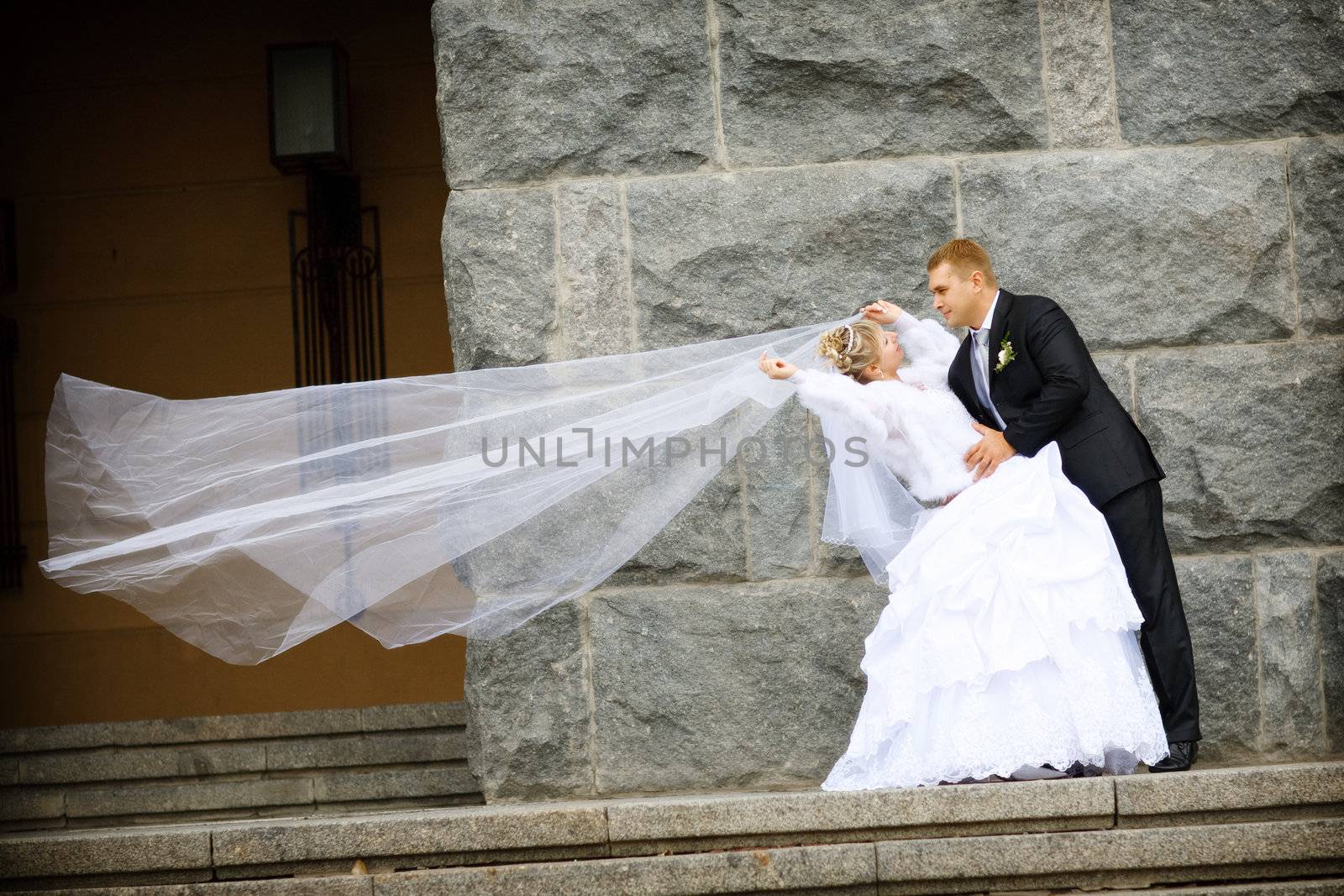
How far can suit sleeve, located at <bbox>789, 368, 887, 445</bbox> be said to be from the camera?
4172 millimetres

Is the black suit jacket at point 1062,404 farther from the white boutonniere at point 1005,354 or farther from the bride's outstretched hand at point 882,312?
the bride's outstretched hand at point 882,312

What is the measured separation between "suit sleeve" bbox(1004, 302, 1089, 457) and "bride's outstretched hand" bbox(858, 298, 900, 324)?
0.53 meters

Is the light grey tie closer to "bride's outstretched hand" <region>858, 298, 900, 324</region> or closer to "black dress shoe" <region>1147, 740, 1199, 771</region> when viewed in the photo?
"bride's outstretched hand" <region>858, 298, 900, 324</region>

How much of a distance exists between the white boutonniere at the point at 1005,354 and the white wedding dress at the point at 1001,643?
298 millimetres

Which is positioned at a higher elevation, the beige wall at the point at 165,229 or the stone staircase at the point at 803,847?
the beige wall at the point at 165,229

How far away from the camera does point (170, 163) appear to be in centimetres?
738

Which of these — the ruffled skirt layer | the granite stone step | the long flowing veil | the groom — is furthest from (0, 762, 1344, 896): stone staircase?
the granite stone step

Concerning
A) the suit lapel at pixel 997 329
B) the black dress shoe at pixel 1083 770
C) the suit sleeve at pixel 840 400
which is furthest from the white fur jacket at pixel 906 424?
the black dress shoe at pixel 1083 770

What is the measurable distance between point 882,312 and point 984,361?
422 mm

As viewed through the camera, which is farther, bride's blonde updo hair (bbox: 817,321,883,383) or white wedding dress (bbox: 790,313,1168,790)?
bride's blonde updo hair (bbox: 817,321,883,383)

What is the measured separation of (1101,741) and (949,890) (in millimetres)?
612

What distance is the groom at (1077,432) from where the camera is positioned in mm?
4141

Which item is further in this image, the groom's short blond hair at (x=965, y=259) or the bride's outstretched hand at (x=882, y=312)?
the bride's outstretched hand at (x=882, y=312)

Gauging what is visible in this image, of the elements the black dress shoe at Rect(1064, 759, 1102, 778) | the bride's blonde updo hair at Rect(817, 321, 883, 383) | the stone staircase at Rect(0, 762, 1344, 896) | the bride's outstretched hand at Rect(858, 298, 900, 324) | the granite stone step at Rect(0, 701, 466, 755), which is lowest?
the stone staircase at Rect(0, 762, 1344, 896)
